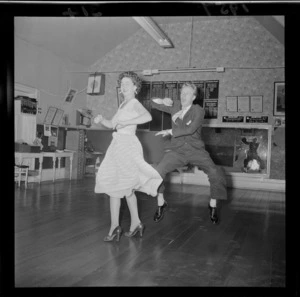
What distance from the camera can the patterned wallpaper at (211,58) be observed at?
6146mm

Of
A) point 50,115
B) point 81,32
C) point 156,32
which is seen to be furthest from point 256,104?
point 81,32

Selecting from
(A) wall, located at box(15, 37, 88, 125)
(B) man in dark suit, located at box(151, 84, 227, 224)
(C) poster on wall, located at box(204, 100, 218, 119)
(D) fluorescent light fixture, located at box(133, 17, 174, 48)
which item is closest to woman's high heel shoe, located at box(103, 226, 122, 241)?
(B) man in dark suit, located at box(151, 84, 227, 224)

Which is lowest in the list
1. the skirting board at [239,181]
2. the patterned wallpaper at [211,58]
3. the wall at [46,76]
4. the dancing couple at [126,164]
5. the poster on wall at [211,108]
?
the skirting board at [239,181]

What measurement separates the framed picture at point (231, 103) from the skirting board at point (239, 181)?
1.34m

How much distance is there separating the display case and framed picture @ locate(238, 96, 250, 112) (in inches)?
12.9

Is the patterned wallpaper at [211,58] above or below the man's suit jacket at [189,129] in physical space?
above

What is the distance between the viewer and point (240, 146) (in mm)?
6449

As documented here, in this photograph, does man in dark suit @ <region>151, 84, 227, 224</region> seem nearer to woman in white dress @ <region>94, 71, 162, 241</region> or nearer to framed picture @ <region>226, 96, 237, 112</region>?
woman in white dress @ <region>94, 71, 162, 241</region>

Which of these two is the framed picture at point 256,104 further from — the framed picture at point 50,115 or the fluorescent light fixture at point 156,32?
the framed picture at point 50,115

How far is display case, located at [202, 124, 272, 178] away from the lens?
6160 millimetres

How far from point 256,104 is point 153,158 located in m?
2.66

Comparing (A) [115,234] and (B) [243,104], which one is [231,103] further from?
(A) [115,234]

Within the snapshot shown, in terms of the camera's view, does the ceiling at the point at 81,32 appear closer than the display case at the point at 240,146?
Yes

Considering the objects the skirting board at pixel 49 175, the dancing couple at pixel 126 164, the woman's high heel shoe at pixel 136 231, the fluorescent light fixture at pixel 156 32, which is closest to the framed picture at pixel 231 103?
the fluorescent light fixture at pixel 156 32
